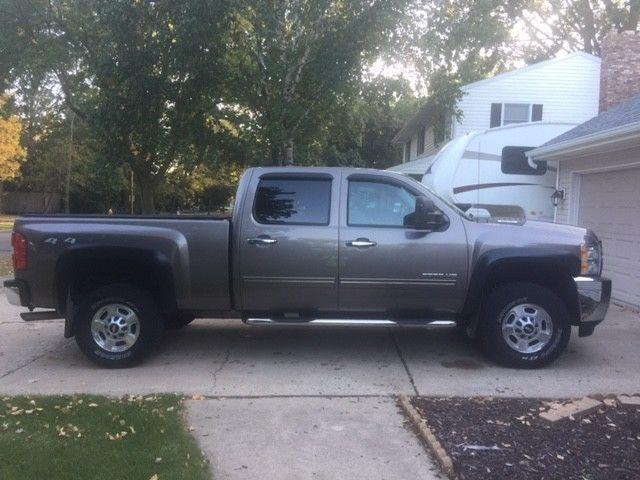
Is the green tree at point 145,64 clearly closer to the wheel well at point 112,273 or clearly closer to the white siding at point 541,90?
the wheel well at point 112,273

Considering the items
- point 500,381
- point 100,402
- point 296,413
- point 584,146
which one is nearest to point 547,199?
point 584,146

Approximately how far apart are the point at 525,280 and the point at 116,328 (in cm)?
416

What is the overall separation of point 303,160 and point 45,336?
8.82m

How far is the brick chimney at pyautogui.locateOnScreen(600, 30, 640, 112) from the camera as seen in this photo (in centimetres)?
1270

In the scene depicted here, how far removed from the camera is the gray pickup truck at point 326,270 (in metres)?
6.05

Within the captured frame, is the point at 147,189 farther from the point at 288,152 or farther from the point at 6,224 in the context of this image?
the point at 6,224

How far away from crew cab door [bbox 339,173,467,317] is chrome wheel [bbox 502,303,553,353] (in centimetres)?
53

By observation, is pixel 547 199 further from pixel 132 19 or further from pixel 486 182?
pixel 132 19

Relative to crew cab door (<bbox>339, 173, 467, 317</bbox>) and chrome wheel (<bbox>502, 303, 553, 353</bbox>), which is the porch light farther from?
crew cab door (<bbox>339, 173, 467, 317</bbox>)

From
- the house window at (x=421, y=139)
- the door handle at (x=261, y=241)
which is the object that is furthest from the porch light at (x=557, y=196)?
the house window at (x=421, y=139)

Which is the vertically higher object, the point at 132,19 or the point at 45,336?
the point at 132,19

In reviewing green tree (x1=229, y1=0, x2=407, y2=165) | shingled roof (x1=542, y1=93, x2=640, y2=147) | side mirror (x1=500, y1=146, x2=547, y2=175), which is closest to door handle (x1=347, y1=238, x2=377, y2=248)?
shingled roof (x1=542, y1=93, x2=640, y2=147)

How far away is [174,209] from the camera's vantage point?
42469 millimetres

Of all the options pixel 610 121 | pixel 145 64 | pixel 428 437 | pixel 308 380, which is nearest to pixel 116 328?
pixel 308 380
